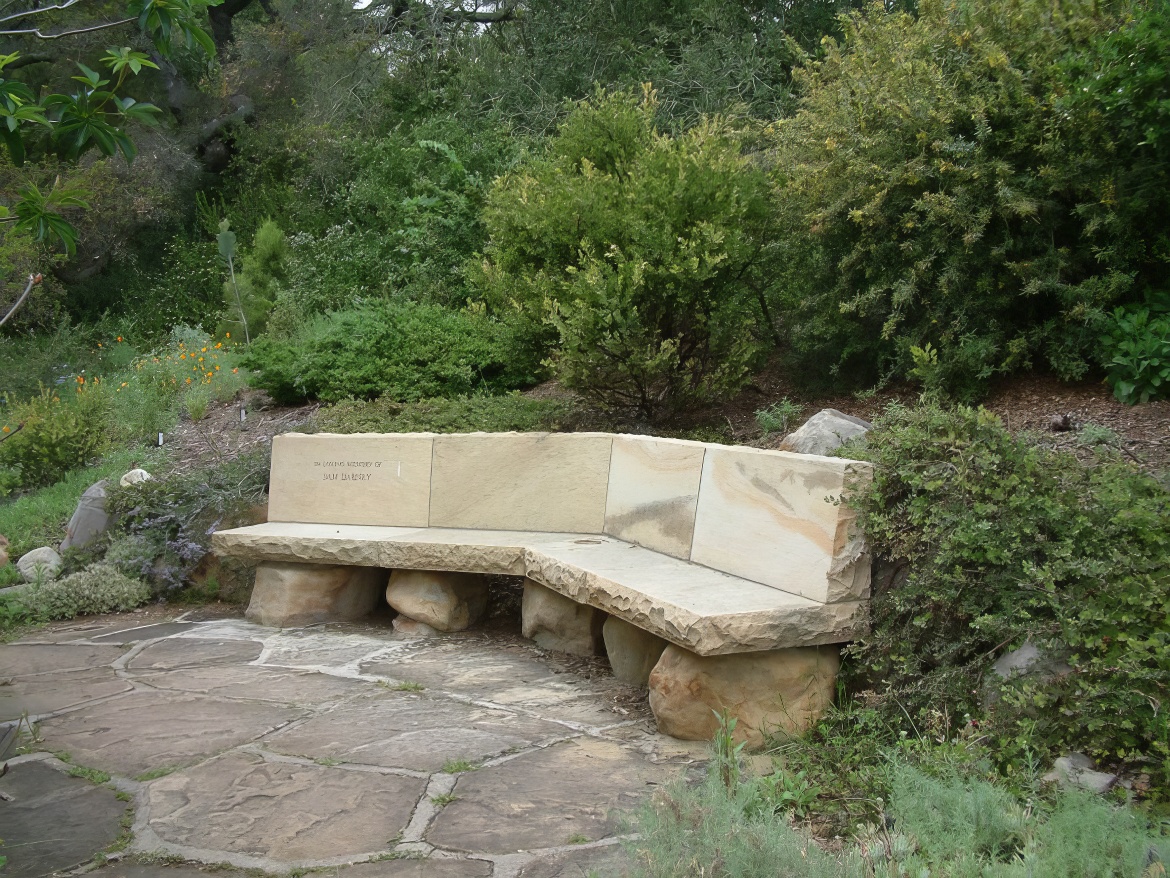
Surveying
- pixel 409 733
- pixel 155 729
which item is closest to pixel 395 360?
pixel 155 729

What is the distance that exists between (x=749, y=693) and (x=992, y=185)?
11.1 ft

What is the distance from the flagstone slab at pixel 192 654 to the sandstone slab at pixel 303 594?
0.44 m

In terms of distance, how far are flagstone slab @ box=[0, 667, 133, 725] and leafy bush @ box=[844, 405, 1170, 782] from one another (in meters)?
3.74

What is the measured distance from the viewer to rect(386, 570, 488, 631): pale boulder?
6.28 metres

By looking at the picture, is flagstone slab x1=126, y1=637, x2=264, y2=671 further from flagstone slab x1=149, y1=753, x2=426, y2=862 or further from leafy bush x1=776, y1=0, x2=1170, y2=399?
leafy bush x1=776, y1=0, x2=1170, y2=399

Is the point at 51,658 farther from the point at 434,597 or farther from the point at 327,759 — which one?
the point at 327,759

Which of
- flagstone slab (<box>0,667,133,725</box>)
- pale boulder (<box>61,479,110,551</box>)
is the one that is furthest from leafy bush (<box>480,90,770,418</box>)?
pale boulder (<box>61,479,110,551</box>)

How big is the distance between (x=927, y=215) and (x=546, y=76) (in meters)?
8.83

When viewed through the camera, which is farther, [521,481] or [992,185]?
[521,481]

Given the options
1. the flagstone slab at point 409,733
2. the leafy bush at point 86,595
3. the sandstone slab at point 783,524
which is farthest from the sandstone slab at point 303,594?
the sandstone slab at point 783,524

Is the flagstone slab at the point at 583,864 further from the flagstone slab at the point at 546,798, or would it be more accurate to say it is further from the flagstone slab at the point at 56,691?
the flagstone slab at the point at 56,691

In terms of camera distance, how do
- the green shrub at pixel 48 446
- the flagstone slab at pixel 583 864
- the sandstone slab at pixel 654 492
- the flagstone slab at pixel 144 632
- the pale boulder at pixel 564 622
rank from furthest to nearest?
the green shrub at pixel 48 446
the flagstone slab at pixel 144 632
the pale boulder at pixel 564 622
the sandstone slab at pixel 654 492
the flagstone slab at pixel 583 864

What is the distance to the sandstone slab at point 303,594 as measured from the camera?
6.57 m

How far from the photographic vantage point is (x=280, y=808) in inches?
143
